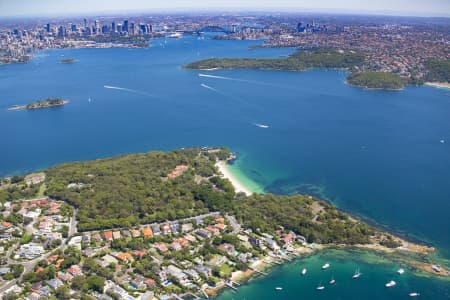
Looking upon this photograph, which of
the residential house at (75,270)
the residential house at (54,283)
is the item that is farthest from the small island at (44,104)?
the residential house at (54,283)

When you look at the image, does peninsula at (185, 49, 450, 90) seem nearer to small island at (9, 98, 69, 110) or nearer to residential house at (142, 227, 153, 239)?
small island at (9, 98, 69, 110)

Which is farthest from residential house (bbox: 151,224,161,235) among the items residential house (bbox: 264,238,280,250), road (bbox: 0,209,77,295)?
residential house (bbox: 264,238,280,250)

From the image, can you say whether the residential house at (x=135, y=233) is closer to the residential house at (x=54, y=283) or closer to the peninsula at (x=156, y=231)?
the peninsula at (x=156, y=231)

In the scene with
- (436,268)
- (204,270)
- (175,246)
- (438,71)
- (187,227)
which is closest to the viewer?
(204,270)

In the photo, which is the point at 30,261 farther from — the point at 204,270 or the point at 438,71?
the point at 438,71

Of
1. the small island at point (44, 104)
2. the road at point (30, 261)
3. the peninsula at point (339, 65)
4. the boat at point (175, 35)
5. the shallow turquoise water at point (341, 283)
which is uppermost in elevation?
the boat at point (175, 35)

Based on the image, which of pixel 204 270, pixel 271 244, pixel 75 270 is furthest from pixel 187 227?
pixel 75 270

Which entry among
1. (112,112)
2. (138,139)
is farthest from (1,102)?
(138,139)
